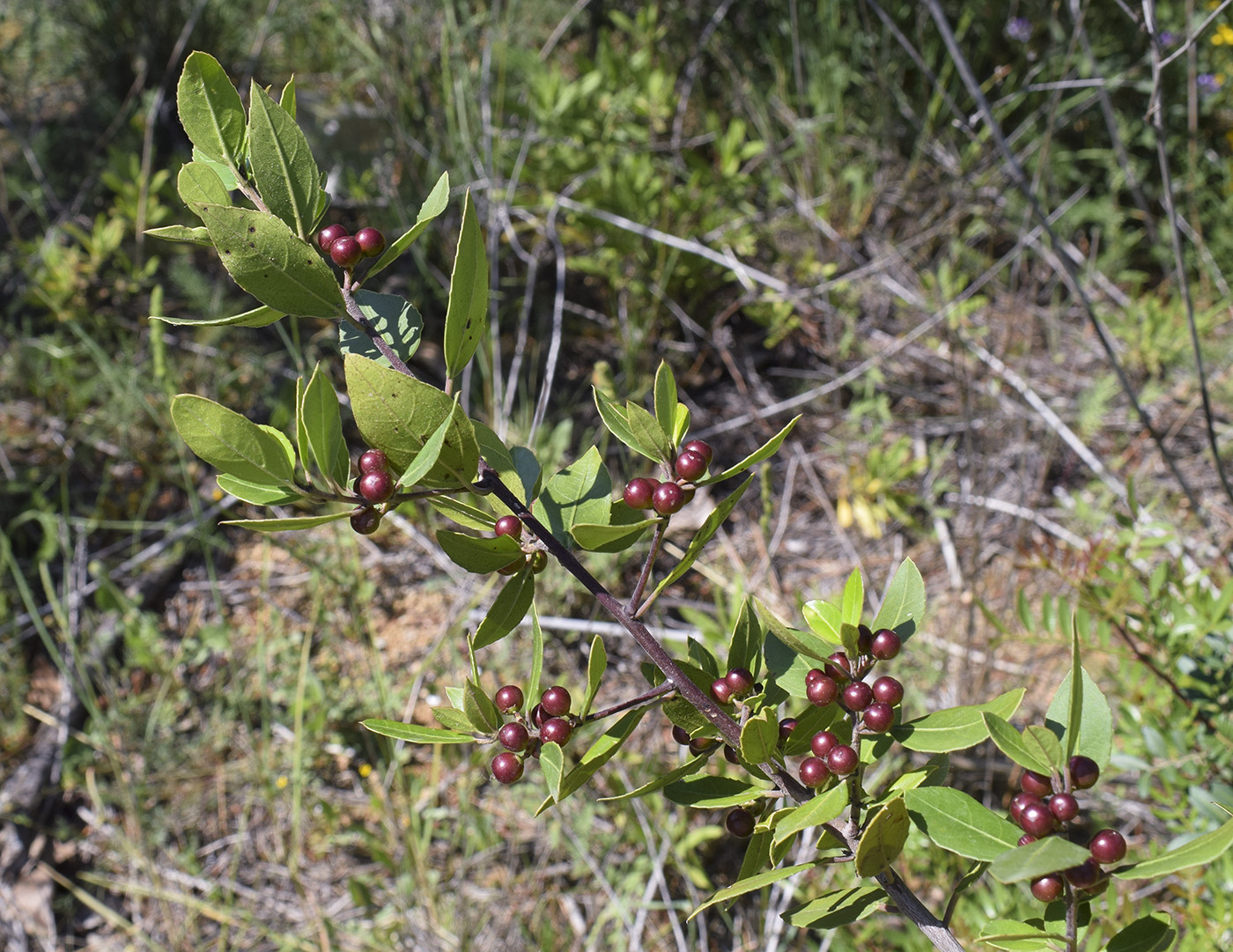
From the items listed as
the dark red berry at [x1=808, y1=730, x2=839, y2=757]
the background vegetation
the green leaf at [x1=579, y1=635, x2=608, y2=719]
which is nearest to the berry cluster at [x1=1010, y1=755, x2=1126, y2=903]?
the dark red berry at [x1=808, y1=730, x2=839, y2=757]

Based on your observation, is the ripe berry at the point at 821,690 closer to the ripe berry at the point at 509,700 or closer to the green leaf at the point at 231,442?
the ripe berry at the point at 509,700

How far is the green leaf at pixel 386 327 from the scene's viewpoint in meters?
0.54

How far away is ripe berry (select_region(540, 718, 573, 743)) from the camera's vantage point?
1.77 ft

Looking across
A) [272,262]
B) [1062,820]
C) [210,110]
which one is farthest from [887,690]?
[210,110]

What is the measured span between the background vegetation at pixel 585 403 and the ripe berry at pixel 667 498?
79cm

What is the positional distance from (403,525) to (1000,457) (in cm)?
156

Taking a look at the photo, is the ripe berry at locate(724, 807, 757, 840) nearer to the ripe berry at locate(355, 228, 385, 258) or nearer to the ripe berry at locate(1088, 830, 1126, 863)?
the ripe berry at locate(1088, 830, 1126, 863)

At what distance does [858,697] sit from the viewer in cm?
55

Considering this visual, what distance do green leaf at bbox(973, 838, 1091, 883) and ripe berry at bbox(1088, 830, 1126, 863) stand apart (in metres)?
0.07

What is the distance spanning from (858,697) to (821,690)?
0.02 meters

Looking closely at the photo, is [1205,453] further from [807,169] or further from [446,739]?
[446,739]

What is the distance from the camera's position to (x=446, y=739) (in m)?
0.51

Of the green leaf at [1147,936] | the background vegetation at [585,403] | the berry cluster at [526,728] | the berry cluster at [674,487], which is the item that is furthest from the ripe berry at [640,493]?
the background vegetation at [585,403]

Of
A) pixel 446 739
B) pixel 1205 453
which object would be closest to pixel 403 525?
pixel 446 739
